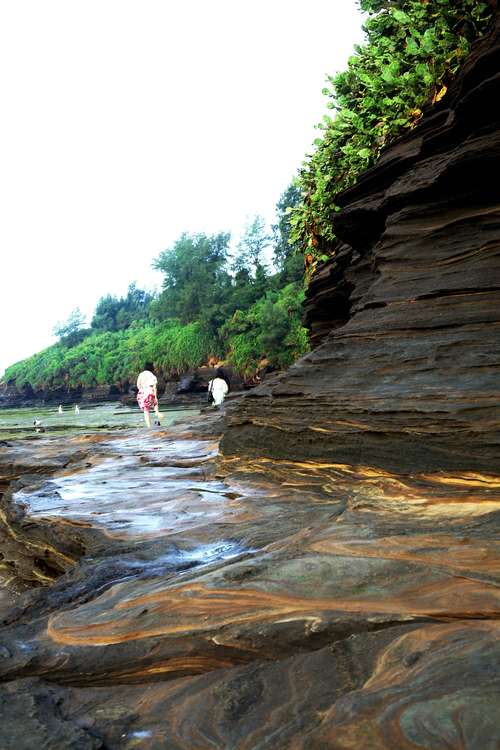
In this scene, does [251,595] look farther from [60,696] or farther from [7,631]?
[7,631]

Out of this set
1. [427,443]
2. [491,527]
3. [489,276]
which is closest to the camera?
[491,527]

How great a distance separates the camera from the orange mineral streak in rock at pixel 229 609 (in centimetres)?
210

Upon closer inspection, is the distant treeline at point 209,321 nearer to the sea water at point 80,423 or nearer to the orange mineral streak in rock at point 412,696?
the sea water at point 80,423

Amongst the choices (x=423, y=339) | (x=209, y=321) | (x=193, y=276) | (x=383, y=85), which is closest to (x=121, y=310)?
(x=193, y=276)

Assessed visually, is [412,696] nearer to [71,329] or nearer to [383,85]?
[383,85]

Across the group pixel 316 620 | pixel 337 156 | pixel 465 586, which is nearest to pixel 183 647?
pixel 316 620

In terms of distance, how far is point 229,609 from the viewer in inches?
92.9

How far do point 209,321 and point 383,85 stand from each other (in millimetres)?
40912

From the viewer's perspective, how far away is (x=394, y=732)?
4.82 feet

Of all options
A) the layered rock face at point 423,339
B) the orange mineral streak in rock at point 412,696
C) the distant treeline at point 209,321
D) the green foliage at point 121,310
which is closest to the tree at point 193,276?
the distant treeline at point 209,321

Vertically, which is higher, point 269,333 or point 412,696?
point 269,333

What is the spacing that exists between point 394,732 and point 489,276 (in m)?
3.81

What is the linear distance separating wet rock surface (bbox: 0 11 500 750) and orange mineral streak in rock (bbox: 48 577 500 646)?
1cm

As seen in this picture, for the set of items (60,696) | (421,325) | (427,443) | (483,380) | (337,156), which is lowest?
(60,696)
